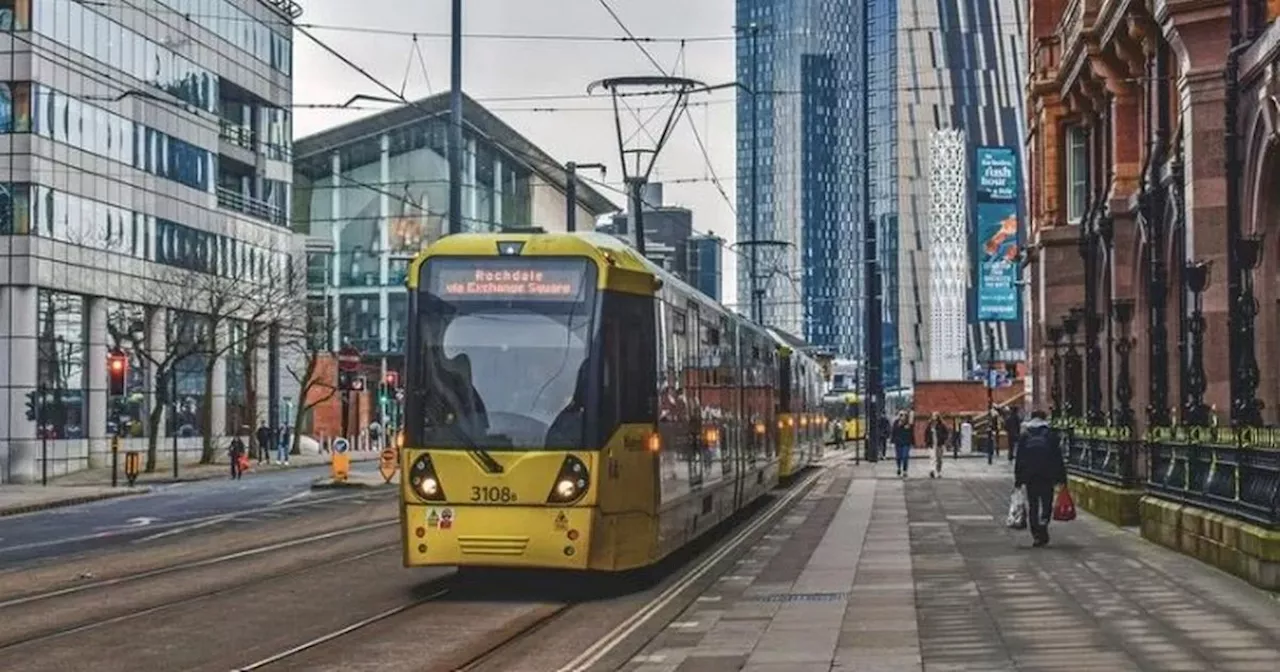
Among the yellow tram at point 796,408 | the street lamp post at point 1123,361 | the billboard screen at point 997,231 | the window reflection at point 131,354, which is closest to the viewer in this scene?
the street lamp post at point 1123,361

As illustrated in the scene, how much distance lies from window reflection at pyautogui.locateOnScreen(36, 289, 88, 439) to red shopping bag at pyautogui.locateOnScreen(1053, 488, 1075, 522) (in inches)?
1635

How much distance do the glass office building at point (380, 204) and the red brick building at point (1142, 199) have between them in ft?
170

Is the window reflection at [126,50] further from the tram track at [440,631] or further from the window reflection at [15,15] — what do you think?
the tram track at [440,631]

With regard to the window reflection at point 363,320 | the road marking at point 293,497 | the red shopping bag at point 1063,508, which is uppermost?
the window reflection at point 363,320

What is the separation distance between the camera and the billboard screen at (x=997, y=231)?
63688 millimetres

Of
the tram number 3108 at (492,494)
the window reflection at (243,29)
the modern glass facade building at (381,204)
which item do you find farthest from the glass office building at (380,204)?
the tram number 3108 at (492,494)

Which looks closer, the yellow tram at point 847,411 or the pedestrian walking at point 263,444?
the pedestrian walking at point 263,444

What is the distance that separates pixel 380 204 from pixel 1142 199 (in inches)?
3013

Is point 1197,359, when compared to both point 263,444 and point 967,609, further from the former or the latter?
point 263,444

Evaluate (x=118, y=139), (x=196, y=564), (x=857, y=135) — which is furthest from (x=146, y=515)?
(x=857, y=135)

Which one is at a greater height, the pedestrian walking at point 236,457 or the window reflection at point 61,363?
the window reflection at point 61,363

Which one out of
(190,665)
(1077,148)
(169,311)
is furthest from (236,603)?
(169,311)

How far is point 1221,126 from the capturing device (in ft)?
96.0

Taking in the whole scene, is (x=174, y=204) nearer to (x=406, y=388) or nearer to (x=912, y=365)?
(x=406, y=388)
